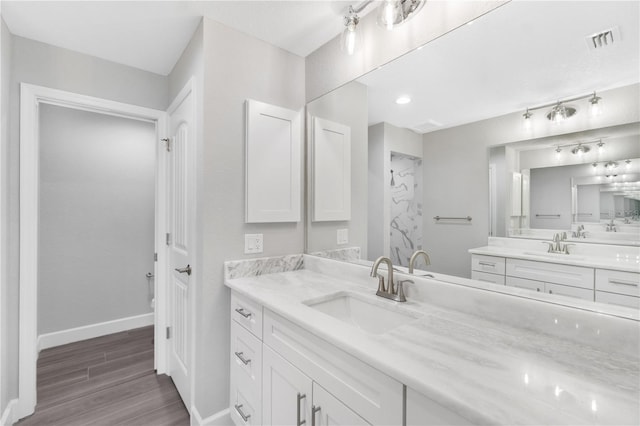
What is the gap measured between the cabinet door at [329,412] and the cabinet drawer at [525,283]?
2.41 feet

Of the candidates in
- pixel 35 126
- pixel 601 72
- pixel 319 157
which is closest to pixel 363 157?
pixel 319 157

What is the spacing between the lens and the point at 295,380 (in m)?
1.09

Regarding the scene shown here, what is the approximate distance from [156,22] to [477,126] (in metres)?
1.83

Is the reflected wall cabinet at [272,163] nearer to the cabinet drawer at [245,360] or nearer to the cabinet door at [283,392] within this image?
the cabinet drawer at [245,360]

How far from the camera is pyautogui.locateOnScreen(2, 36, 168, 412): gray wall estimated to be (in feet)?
5.73

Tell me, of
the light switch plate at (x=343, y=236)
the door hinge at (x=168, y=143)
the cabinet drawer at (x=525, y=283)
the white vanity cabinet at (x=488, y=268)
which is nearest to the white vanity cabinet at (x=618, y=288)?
the cabinet drawer at (x=525, y=283)

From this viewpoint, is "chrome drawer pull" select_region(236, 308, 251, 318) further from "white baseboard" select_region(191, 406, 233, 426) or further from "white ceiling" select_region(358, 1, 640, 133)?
"white ceiling" select_region(358, 1, 640, 133)

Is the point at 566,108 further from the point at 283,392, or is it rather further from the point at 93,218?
the point at 93,218

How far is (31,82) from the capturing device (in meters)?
1.82

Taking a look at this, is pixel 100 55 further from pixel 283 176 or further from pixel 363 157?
pixel 363 157

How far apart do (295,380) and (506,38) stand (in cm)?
152

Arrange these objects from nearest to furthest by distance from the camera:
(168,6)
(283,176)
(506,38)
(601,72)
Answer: (601,72) < (506,38) < (168,6) < (283,176)

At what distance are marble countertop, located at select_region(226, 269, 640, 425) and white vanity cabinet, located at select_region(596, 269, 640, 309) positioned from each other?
0.07 m

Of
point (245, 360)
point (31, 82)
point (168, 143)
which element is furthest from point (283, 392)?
point (31, 82)
